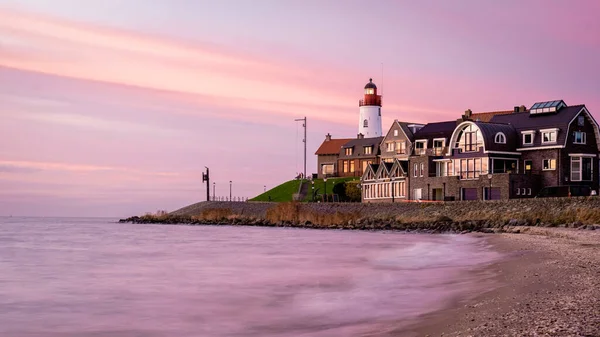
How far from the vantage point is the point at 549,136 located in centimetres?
6375

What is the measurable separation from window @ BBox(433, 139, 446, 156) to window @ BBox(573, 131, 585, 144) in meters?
16.1

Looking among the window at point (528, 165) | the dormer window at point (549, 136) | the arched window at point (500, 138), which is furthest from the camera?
the window at point (528, 165)

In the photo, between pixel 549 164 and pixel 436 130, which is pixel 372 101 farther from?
pixel 549 164

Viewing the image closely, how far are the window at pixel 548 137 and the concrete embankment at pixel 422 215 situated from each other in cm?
1234

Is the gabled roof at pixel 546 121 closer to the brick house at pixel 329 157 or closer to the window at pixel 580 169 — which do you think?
the window at pixel 580 169

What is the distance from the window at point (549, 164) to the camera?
62500mm

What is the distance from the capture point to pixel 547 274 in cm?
1434

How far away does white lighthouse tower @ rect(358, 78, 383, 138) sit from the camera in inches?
4222

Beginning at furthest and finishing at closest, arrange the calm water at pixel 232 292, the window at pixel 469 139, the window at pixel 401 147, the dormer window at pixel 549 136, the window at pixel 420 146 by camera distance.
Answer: the window at pixel 401 147
the window at pixel 420 146
the window at pixel 469 139
the dormer window at pixel 549 136
the calm water at pixel 232 292

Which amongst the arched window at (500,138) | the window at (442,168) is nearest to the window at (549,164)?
the arched window at (500,138)

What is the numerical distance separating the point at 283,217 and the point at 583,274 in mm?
64878

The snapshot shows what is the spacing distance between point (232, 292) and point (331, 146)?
304ft

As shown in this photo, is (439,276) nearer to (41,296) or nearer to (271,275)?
(271,275)

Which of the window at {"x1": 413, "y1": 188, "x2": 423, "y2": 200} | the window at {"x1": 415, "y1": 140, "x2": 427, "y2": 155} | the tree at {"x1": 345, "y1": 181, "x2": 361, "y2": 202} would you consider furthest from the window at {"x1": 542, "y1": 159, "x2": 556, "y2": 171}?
the tree at {"x1": 345, "y1": 181, "x2": 361, "y2": 202}
